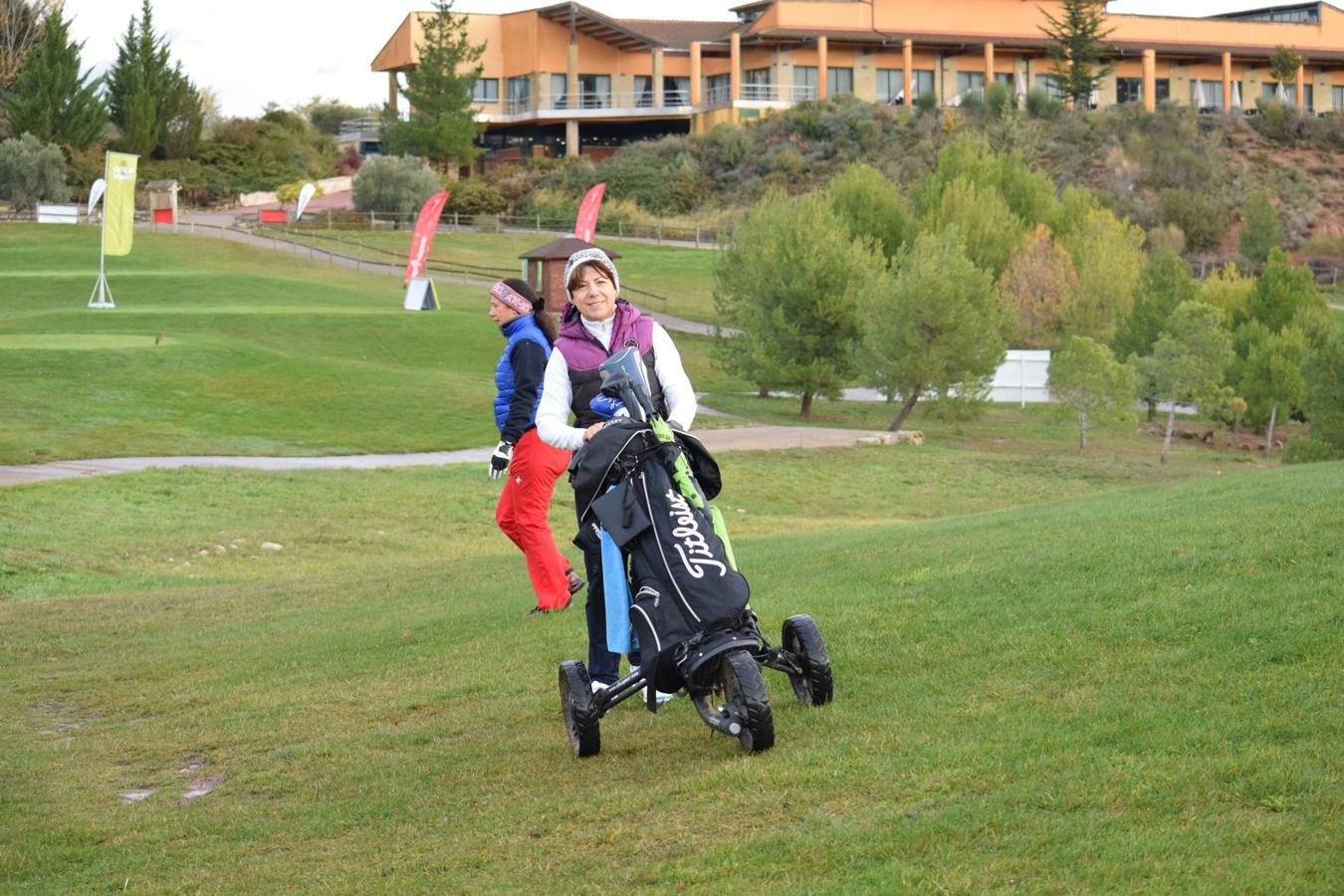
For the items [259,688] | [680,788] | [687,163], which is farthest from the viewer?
[687,163]

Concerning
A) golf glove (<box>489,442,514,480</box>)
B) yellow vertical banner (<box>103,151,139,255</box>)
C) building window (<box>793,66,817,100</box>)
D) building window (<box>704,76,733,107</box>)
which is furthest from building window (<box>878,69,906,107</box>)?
golf glove (<box>489,442,514,480</box>)

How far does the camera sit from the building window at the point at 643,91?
104312mm

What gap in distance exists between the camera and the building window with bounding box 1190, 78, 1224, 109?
360 feet

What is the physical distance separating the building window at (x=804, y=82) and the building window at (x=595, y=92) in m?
12.8

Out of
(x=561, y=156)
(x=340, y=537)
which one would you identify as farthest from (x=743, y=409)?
(x=561, y=156)

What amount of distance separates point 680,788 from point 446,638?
461 cm

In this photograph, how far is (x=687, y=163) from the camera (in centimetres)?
9325

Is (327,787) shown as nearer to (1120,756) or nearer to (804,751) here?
(804,751)

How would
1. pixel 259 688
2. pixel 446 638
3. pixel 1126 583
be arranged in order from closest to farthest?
pixel 1126 583, pixel 259 688, pixel 446 638

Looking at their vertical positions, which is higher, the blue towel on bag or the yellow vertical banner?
the yellow vertical banner

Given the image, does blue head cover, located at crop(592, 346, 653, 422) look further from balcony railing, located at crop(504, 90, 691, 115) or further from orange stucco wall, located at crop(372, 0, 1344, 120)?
balcony railing, located at crop(504, 90, 691, 115)

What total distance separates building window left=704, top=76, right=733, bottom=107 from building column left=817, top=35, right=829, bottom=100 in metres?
6.04

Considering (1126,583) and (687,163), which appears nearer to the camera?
(1126,583)

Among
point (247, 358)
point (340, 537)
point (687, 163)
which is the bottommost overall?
point (340, 537)
